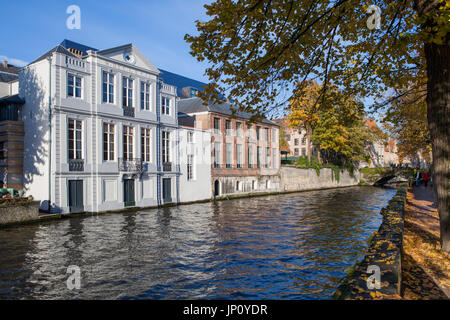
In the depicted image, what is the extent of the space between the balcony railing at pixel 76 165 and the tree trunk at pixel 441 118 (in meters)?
20.3

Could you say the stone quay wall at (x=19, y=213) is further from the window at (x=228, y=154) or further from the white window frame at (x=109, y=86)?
the window at (x=228, y=154)

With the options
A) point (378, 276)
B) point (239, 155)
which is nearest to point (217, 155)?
point (239, 155)

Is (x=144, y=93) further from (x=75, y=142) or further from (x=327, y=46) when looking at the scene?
(x=327, y=46)

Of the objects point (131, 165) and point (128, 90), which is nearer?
point (131, 165)

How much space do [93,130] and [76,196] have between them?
4.51m

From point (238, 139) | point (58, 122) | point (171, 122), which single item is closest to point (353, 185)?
point (238, 139)

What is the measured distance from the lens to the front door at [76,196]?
2220 centimetres

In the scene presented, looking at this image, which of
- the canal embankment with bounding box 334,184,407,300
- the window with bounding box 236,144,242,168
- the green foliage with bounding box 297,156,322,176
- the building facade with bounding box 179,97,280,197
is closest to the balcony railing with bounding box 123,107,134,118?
the building facade with bounding box 179,97,280,197

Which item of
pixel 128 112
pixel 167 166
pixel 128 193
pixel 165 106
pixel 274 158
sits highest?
pixel 165 106

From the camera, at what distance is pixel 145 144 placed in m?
27.6

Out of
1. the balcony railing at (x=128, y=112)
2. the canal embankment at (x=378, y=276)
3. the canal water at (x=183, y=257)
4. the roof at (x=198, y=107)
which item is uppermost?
the roof at (x=198, y=107)

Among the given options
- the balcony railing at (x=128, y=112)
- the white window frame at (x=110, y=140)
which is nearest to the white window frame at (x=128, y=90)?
the balcony railing at (x=128, y=112)

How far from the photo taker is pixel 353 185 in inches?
2329
